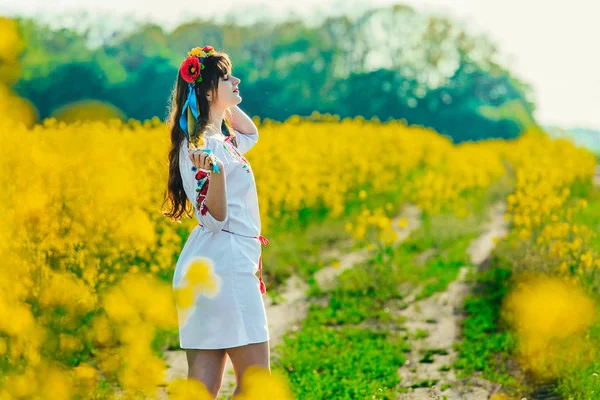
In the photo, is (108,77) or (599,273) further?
(108,77)

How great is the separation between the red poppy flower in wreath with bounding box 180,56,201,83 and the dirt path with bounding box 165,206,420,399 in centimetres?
230

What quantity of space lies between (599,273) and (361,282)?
2012 millimetres

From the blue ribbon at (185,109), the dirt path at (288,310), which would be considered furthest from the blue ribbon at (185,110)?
the dirt path at (288,310)

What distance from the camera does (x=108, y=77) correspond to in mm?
17188

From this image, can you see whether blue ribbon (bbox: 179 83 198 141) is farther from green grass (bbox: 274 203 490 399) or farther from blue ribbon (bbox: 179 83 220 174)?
green grass (bbox: 274 203 490 399)

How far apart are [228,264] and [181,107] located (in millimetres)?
700

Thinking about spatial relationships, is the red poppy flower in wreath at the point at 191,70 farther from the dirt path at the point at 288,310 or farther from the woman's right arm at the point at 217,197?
the dirt path at the point at 288,310

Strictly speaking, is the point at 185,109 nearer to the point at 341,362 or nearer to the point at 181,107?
the point at 181,107

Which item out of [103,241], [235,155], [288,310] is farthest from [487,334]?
[235,155]

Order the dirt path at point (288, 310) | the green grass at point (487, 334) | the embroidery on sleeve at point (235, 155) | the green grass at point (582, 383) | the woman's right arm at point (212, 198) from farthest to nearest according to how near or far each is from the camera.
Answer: the dirt path at point (288, 310) < the green grass at point (487, 334) < the green grass at point (582, 383) < the embroidery on sleeve at point (235, 155) < the woman's right arm at point (212, 198)

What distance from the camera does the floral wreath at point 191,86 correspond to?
9.70 feet

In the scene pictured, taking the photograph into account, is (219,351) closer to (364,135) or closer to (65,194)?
(65,194)

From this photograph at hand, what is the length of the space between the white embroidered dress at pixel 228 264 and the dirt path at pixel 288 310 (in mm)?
1889

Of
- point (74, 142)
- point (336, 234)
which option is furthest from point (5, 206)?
point (336, 234)
